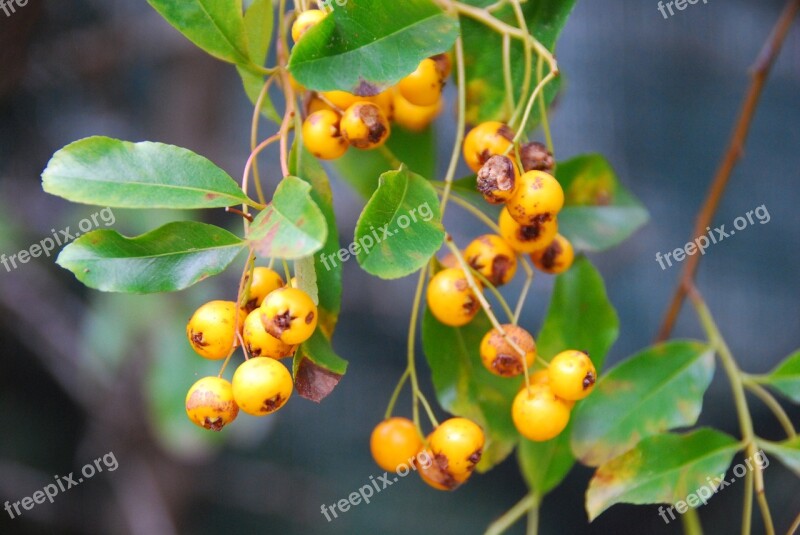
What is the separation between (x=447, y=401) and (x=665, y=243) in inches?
53.4

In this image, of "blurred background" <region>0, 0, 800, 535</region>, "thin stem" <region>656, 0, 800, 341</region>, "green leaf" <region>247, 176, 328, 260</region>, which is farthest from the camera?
"blurred background" <region>0, 0, 800, 535</region>

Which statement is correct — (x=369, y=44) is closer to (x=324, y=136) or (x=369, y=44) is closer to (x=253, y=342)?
(x=324, y=136)

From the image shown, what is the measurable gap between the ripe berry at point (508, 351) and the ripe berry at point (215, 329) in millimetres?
215

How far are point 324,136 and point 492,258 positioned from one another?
180mm

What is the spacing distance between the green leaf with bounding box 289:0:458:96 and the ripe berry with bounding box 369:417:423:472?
0.31 meters

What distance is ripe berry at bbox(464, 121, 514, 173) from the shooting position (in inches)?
26.7

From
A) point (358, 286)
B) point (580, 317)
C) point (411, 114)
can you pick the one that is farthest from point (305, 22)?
point (358, 286)

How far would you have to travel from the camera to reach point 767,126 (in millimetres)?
2025

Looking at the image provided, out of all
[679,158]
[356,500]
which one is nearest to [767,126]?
[679,158]

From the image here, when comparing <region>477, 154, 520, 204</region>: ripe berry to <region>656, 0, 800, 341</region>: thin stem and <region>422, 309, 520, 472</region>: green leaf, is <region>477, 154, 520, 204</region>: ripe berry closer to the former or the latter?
<region>422, 309, 520, 472</region>: green leaf

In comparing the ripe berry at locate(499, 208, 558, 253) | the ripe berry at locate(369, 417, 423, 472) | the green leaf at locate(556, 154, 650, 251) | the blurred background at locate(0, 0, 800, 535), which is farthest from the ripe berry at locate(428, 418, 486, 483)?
the blurred background at locate(0, 0, 800, 535)

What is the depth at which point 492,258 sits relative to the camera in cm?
72

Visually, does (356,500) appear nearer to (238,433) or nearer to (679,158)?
(238,433)

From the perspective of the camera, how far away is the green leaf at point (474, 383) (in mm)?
813
